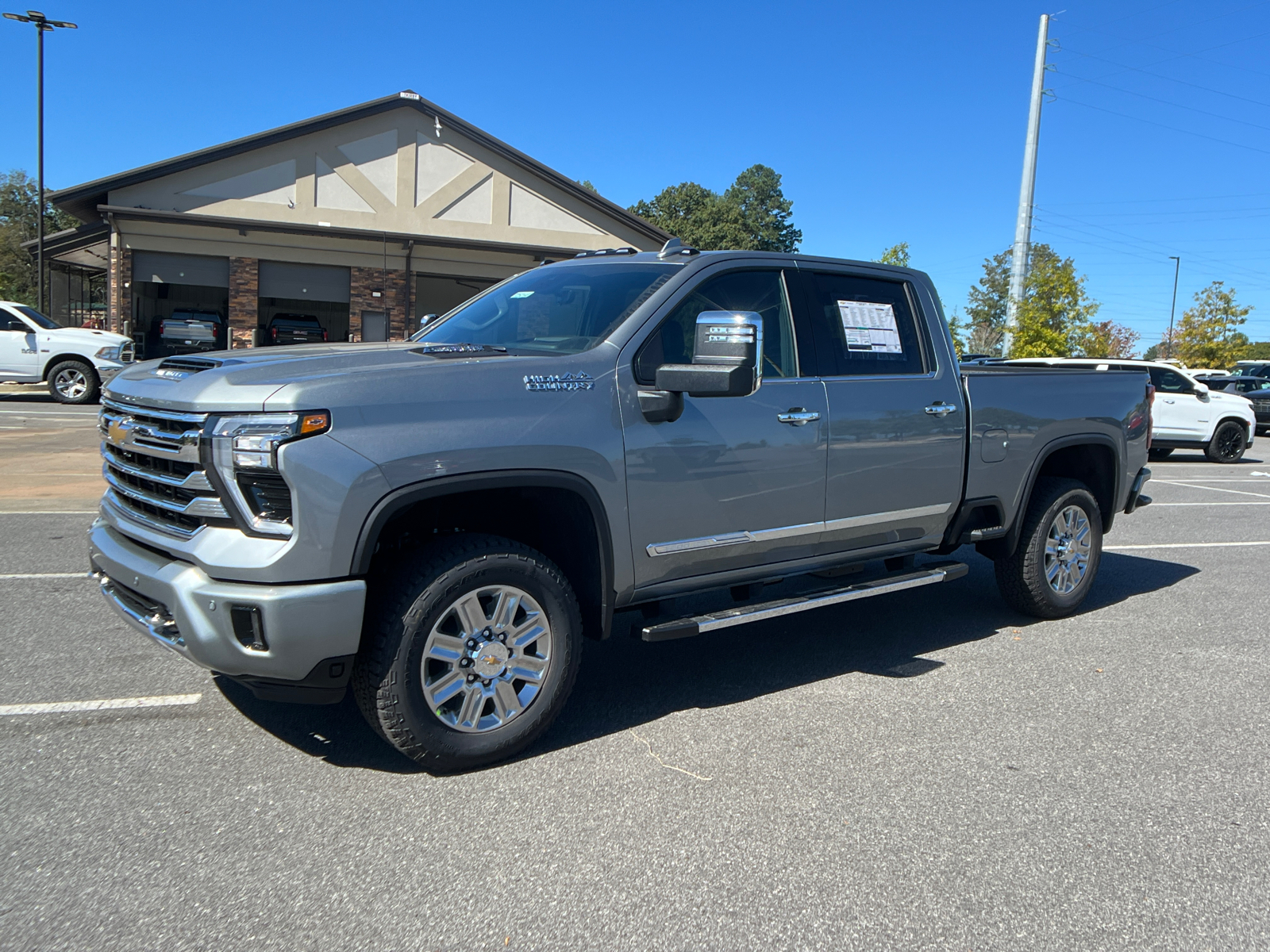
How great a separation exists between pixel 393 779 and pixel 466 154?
2699 centimetres

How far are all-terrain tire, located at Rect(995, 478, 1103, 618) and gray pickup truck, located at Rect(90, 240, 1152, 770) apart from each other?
21.5 inches

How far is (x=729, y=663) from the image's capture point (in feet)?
16.6

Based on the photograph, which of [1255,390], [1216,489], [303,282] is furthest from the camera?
[303,282]

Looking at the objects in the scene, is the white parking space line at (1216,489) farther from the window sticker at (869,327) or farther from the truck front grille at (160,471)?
the truck front grille at (160,471)

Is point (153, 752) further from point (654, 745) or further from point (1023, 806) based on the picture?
point (1023, 806)

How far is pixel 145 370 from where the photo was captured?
3828 mm

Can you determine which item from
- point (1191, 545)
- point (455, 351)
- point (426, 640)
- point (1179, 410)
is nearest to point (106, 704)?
point (426, 640)

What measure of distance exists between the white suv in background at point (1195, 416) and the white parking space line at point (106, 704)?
637 inches

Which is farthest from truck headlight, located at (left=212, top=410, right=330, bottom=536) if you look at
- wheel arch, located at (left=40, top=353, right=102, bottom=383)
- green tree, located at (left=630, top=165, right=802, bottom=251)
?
green tree, located at (left=630, top=165, right=802, bottom=251)

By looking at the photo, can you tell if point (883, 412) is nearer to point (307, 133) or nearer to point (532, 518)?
point (532, 518)

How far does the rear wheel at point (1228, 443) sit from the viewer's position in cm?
1764

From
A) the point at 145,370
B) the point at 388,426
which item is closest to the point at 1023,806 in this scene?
the point at 388,426

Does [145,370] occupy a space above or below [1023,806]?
above

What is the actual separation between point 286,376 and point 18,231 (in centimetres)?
5875
